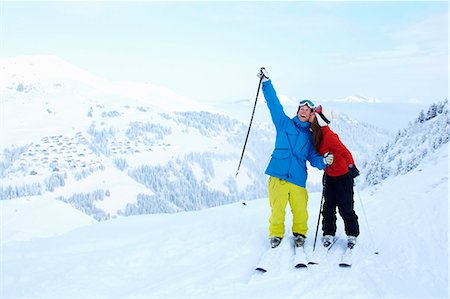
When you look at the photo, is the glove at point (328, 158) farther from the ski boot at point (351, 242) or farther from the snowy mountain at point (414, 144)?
the snowy mountain at point (414, 144)

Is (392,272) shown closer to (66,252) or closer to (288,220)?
(288,220)

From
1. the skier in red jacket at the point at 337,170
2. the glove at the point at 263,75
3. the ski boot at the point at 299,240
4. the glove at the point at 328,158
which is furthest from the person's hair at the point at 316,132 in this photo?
the ski boot at the point at 299,240

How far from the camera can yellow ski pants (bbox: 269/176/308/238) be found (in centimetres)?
676

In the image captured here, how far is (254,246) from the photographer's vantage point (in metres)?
7.11

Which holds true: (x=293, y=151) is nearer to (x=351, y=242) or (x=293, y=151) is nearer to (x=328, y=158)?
(x=328, y=158)

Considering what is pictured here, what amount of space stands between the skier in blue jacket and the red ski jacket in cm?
23

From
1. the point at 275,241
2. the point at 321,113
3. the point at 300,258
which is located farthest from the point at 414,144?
the point at 300,258

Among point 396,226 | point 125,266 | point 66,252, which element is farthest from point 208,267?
point 396,226

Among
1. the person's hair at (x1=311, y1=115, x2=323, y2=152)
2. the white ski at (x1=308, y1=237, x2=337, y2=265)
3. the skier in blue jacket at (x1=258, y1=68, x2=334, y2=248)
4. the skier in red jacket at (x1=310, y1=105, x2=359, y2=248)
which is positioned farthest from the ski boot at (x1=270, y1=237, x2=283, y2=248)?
the person's hair at (x1=311, y1=115, x2=323, y2=152)

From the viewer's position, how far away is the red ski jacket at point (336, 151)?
21.4ft

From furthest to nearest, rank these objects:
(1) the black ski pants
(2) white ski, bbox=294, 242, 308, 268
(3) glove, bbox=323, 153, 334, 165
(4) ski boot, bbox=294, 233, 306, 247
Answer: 1. (1) the black ski pants
2. (4) ski boot, bbox=294, 233, 306, 247
3. (3) glove, bbox=323, 153, 334, 165
4. (2) white ski, bbox=294, 242, 308, 268

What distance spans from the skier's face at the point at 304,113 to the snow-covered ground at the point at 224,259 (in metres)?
2.17

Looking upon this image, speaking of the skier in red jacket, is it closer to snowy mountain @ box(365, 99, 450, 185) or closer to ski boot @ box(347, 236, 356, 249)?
ski boot @ box(347, 236, 356, 249)

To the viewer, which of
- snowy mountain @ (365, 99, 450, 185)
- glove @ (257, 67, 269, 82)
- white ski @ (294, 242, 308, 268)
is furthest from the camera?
snowy mountain @ (365, 99, 450, 185)
